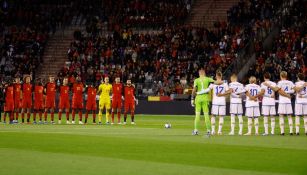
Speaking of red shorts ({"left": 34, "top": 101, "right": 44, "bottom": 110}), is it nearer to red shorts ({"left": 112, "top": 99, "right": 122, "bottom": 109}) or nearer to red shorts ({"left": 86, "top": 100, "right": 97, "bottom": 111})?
red shorts ({"left": 86, "top": 100, "right": 97, "bottom": 111})

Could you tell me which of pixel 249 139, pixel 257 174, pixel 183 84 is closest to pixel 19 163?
pixel 257 174

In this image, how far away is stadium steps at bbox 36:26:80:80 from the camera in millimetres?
60528

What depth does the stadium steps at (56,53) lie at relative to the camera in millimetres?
60528

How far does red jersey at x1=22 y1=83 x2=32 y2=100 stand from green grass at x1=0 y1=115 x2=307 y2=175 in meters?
12.1

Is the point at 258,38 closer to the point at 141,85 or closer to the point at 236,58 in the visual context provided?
the point at 236,58

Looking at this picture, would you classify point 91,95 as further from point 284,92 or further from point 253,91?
point 284,92

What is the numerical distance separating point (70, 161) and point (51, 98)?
22.3 metres

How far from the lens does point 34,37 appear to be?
62.7m

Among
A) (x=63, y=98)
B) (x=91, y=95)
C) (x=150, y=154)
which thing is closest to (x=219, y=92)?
(x=150, y=154)

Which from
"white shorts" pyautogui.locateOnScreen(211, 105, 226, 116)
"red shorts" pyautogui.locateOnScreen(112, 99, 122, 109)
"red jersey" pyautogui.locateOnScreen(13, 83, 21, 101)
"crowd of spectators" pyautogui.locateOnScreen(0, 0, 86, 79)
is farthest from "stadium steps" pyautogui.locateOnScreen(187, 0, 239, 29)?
"white shorts" pyautogui.locateOnScreen(211, 105, 226, 116)

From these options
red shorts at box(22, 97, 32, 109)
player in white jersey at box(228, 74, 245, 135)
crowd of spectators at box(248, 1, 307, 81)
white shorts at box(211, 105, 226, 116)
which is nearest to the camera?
white shorts at box(211, 105, 226, 116)

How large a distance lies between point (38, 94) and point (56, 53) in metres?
23.0

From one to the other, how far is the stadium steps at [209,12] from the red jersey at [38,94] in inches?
831

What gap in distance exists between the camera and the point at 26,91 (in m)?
39.2
